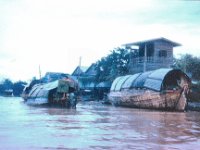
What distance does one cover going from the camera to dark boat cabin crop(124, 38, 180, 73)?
2656cm

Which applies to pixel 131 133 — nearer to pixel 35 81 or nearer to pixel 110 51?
pixel 110 51

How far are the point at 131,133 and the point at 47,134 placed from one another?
2050mm

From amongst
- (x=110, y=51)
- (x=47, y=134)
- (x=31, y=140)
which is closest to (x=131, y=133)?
(x=47, y=134)

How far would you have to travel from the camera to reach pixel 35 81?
36.1 meters

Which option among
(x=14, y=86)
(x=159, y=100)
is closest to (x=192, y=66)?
(x=159, y=100)

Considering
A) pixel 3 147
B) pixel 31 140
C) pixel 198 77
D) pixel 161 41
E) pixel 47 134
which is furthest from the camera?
pixel 161 41

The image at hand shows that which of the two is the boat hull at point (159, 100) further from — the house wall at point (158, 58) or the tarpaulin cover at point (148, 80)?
the house wall at point (158, 58)

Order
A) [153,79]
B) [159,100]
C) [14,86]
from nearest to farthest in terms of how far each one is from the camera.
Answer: [159,100], [153,79], [14,86]

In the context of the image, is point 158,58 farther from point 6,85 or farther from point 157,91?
point 6,85

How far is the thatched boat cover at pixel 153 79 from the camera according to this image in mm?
19094

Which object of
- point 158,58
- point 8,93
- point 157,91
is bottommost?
point 8,93

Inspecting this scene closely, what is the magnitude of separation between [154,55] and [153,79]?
7.56 meters

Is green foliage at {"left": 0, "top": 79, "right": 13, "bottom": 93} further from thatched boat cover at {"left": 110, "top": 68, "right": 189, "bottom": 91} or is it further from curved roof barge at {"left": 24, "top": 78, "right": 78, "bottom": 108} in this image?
curved roof barge at {"left": 24, "top": 78, "right": 78, "bottom": 108}

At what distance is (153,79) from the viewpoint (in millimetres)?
19641
